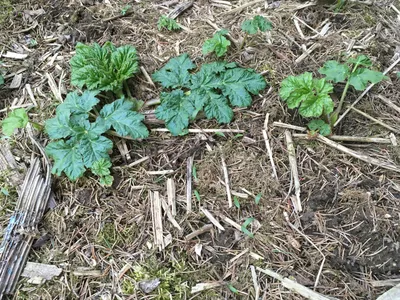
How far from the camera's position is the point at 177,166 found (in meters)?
2.21

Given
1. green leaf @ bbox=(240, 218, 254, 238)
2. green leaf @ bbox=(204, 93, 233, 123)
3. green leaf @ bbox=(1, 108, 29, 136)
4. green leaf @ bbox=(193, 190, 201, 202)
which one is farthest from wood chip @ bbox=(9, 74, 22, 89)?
green leaf @ bbox=(240, 218, 254, 238)

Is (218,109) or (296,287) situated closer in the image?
(296,287)

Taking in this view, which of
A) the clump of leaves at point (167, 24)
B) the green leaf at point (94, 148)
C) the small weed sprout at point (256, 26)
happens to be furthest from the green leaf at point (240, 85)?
the green leaf at point (94, 148)

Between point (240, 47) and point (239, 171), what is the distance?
879 millimetres

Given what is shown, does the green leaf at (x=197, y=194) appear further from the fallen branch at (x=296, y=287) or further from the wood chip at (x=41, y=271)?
the wood chip at (x=41, y=271)

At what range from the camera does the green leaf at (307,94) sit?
6.97ft

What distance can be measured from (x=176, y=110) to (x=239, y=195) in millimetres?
616

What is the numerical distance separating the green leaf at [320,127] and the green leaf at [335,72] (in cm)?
25

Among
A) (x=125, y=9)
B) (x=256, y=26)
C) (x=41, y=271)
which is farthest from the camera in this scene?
(x=125, y=9)

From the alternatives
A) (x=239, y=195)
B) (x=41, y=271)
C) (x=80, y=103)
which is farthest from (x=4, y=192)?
(x=239, y=195)

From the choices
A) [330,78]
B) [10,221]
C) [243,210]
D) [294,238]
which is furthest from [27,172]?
[330,78]

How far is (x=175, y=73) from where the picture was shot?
2.38 meters

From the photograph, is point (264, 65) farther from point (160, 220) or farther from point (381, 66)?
point (160, 220)

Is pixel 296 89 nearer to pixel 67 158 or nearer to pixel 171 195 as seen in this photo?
pixel 171 195
